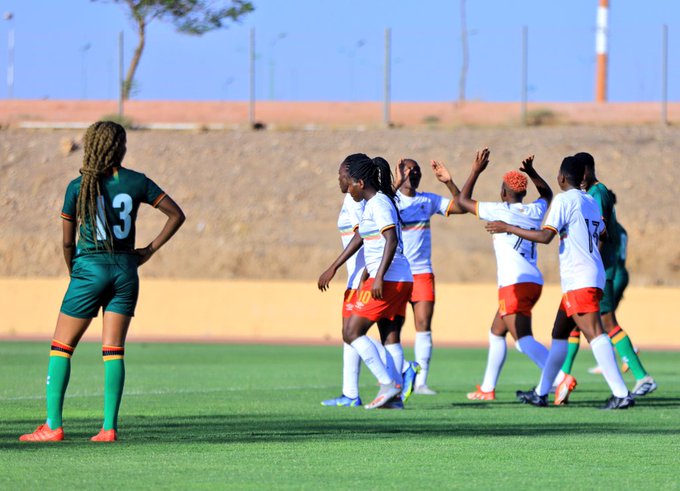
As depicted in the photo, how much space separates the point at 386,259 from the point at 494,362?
2.80 metres

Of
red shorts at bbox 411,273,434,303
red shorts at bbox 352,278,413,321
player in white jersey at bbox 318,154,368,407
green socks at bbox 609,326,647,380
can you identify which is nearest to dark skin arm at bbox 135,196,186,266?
player in white jersey at bbox 318,154,368,407

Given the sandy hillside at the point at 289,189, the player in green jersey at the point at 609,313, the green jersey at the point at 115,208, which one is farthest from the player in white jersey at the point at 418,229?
the sandy hillside at the point at 289,189

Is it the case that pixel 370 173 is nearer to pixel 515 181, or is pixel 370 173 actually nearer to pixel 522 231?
pixel 522 231

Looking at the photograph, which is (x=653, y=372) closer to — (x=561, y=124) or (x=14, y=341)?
(x=14, y=341)

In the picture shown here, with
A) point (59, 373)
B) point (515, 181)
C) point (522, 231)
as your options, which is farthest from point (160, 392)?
point (59, 373)

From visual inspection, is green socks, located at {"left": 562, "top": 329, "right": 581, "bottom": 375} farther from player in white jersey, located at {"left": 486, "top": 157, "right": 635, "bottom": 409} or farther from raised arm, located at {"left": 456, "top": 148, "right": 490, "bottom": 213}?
raised arm, located at {"left": 456, "top": 148, "right": 490, "bottom": 213}

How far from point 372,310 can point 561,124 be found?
3823cm

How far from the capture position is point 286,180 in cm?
4566

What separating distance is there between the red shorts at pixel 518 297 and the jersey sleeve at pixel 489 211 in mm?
861

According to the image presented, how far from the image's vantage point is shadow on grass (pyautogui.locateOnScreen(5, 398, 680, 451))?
360 inches

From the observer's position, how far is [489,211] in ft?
40.2

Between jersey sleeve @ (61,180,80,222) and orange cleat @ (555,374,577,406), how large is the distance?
531cm

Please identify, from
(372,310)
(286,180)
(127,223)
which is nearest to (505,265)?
(372,310)

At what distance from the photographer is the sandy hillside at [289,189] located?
41.8m
